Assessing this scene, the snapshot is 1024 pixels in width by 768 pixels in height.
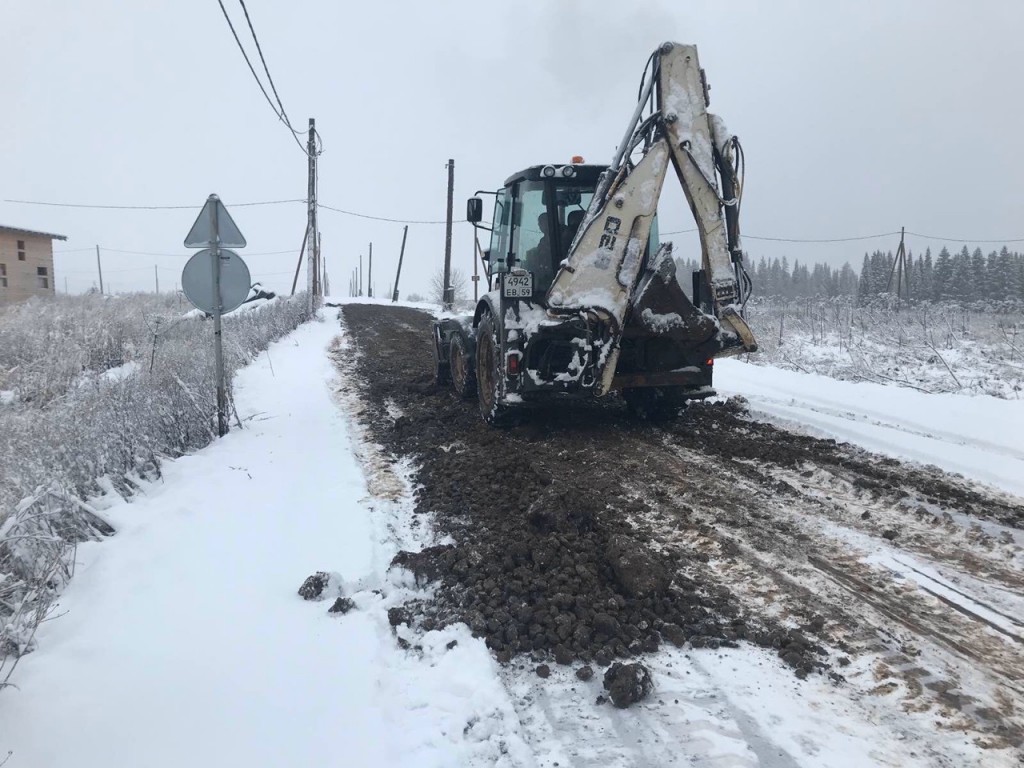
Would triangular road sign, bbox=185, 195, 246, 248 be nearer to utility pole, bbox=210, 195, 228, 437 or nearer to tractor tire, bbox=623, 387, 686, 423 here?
utility pole, bbox=210, 195, 228, 437

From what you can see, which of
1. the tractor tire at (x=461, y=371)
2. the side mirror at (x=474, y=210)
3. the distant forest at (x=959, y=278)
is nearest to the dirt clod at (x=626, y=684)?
the side mirror at (x=474, y=210)

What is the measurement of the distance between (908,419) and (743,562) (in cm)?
472

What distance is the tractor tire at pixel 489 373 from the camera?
6.97m

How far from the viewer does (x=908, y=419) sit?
742 cm

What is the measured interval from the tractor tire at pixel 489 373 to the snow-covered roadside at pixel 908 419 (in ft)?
10.5

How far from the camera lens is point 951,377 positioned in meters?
10.8

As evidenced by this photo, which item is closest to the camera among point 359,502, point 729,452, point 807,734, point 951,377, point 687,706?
point 807,734

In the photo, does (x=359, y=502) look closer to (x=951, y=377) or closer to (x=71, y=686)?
(x=71, y=686)

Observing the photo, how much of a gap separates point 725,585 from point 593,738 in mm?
1436

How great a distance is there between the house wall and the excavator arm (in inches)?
1324

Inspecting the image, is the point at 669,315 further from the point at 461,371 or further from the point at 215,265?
the point at 215,265

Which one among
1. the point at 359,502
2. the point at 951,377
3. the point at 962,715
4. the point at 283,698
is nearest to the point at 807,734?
the point at 962,715

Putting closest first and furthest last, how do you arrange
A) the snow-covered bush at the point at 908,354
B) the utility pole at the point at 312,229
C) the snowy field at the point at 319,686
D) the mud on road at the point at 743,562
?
the snowy field at the point at 319,686
the mud on road at the point at 743,562
the snow-covered bush at the point at 908,354
the utility pole at the point at 312,229

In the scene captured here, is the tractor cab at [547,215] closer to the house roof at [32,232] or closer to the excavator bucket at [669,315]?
the excavator bucket at [669,315]
